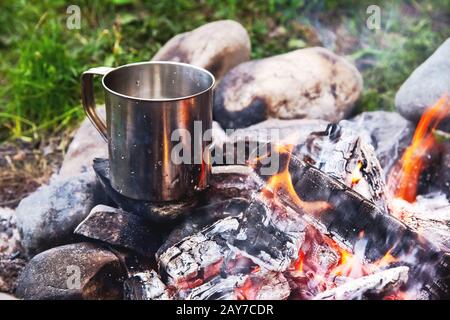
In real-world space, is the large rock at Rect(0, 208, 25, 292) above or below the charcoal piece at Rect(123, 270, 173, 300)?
below

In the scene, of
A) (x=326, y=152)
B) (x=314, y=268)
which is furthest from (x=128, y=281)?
(x=326, y=152)

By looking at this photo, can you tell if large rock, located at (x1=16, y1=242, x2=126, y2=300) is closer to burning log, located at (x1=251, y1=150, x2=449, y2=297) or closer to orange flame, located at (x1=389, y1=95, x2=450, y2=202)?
burning log, located at (x1=251, y1=150, x2=449, y2=297)

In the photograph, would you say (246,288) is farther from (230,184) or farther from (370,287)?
(230,184)

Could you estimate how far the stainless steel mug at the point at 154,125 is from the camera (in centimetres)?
186

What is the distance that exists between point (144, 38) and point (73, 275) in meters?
2.65

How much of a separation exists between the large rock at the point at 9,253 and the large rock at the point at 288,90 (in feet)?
3.64

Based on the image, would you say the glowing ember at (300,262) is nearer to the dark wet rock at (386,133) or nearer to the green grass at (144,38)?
the dark wet rock at (386,133)

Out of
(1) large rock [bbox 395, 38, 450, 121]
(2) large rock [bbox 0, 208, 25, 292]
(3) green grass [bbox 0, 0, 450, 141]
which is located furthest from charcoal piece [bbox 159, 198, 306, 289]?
(3) green grass [bbox 0, 0, 450, 141]

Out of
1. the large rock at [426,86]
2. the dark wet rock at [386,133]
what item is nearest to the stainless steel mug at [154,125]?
the dark wet rock at [386,133]

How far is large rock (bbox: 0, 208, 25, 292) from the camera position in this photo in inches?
85.1

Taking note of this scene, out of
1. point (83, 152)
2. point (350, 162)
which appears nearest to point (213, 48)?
point (83, 152)

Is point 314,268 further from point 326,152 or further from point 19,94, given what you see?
point 19,94

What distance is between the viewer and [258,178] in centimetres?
218

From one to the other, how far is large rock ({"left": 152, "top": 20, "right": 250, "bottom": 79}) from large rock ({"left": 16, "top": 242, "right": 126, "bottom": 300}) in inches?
56.8
